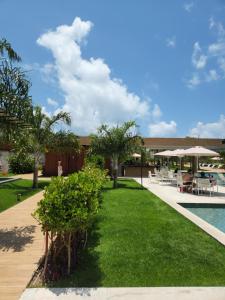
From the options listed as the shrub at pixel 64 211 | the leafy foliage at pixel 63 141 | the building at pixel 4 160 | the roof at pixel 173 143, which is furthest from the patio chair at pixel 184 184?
the roof at pixel 173 143

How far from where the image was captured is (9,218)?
35.2 feet

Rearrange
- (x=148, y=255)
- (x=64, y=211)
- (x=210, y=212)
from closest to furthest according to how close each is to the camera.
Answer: (x=64, y=211) → (x=148, y=255) → (x=210, y=212)

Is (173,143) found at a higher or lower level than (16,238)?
higher

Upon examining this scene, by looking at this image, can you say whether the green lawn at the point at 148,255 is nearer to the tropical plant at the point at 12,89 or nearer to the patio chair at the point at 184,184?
the tropical plant at the point at 12,89

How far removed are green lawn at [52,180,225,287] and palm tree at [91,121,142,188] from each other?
9576 millimetres

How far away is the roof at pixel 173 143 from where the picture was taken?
35375 mm

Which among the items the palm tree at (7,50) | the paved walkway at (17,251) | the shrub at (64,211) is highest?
the palm tree at (7,50)

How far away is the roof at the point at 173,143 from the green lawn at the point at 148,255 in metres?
24.7

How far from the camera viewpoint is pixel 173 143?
35969 mm

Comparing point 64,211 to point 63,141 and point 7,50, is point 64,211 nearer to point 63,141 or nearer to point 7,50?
point 7,50

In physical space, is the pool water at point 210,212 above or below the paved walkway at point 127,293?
above

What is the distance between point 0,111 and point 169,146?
28.7 metres

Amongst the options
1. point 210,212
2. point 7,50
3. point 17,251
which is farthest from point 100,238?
point 210,212

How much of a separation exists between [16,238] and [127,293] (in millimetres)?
4088
